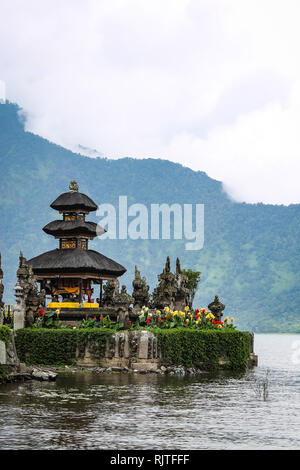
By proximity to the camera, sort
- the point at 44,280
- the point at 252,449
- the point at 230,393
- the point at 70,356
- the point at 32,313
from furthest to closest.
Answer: the point at 44,280 < the point at 32,313 < the point at 70,356 < the point at 230,393 < the point at 252,449

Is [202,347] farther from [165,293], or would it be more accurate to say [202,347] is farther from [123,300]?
[165,293]

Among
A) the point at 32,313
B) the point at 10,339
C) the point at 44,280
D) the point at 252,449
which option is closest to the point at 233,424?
the point at 252,449

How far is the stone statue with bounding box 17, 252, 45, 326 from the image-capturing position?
4950 cm

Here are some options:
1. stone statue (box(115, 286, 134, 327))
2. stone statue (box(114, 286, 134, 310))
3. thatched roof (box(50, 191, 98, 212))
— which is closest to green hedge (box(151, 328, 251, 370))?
stone statue (box(115, 286, 134, 327))

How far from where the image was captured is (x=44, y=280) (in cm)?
6506

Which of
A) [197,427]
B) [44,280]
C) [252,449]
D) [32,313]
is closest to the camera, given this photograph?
[252,449]

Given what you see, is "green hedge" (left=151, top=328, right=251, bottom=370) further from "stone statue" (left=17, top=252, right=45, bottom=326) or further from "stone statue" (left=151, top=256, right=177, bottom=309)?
"stone statue" (left=17, top=252, right=45, bottom=326)

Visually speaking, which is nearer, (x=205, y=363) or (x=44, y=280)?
(x=205, y=363)

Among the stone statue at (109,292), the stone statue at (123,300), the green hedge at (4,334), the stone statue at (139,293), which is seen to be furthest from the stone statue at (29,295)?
the stone statue at (109,292)

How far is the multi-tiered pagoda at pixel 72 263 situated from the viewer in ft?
204

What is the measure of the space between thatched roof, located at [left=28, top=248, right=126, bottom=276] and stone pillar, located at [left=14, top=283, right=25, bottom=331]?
12.4m

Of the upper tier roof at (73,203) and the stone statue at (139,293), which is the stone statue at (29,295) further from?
the upper tier roof at (73,203)

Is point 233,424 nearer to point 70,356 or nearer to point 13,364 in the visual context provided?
point 13,364

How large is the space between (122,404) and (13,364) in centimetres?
904
